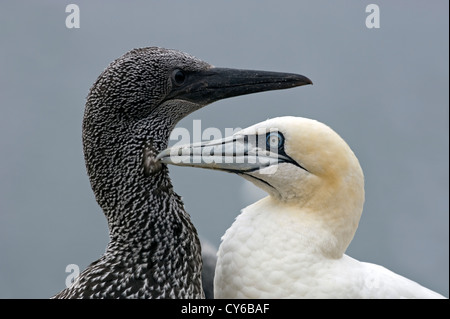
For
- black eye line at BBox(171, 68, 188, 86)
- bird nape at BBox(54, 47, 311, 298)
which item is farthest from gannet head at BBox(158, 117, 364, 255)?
black eye line at BBox(171, 68, 188, 86)

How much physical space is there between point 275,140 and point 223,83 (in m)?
0.42

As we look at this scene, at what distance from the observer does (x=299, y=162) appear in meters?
2.56

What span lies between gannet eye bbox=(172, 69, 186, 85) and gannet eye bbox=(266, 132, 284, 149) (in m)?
0.51

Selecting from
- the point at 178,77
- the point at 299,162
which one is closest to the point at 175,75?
the point at 178,77

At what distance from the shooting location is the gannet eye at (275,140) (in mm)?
2566

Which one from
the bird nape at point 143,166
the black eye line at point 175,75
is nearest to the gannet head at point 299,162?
the bird nape at point 143,166

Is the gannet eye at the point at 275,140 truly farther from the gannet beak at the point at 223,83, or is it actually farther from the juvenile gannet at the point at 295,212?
the gannet beak at the point at 223,83

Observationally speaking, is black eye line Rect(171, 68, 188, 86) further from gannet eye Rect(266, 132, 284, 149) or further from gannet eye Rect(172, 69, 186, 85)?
gannet eye Rect(266, 132, 284, 149)

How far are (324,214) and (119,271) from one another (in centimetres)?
86

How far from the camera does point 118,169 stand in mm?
2746

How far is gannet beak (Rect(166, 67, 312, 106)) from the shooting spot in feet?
9.13

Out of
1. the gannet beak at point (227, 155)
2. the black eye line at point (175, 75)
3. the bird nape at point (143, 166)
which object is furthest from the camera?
the black eye line at point (175, 75)
